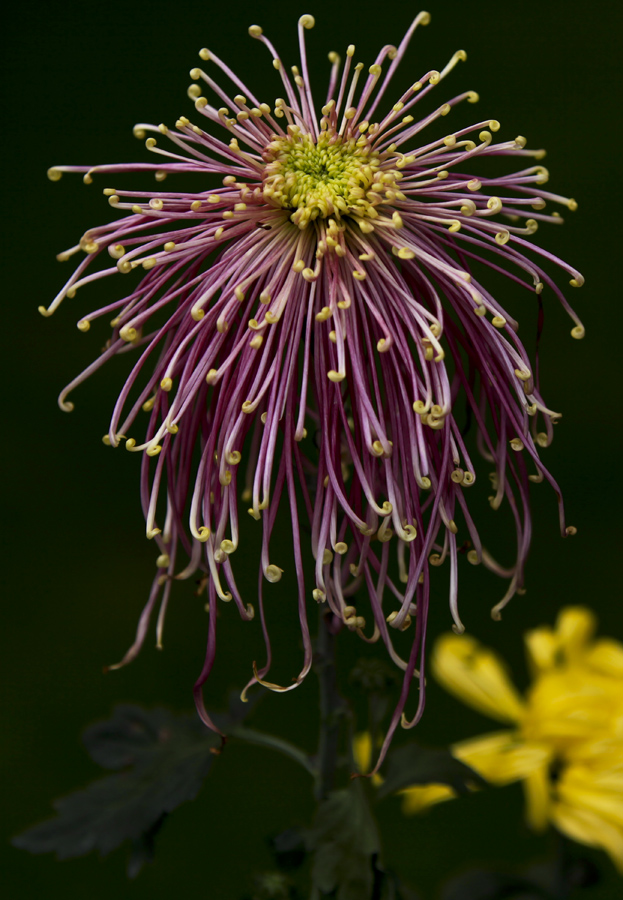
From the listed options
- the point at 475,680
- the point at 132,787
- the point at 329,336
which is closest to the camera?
the point at 329,336

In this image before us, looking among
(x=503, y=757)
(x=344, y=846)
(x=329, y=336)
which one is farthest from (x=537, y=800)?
(x=329, y=336)

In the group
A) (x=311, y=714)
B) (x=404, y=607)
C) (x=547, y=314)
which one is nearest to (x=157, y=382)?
(x=404, y=607)

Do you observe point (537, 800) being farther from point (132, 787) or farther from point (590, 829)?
point (132, 787)

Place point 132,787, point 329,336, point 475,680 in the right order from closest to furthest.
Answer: point 329,336
point 132,787
point 475,680

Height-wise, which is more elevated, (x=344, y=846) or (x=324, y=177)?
(x=324, y=177)

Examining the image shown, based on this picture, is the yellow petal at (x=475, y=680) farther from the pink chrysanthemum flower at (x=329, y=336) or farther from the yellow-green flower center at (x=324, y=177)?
the yellow-green flower center at (x=324, y=177)

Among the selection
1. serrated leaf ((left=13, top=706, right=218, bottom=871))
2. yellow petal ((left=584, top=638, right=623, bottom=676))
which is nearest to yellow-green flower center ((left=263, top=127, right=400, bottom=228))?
serrated leaf ((left=13, top=706, right=218, bottom=871))

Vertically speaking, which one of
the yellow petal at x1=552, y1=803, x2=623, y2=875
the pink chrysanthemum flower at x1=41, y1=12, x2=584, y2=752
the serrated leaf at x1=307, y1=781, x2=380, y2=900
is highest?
the pink chrysanthemum flower at x1=41, y1=12, x2=584, y2=752

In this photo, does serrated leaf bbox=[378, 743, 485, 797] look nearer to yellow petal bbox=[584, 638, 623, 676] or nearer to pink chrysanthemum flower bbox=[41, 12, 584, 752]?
pink chrysanthemum flower bbox=[41, 12, 584, 752]
